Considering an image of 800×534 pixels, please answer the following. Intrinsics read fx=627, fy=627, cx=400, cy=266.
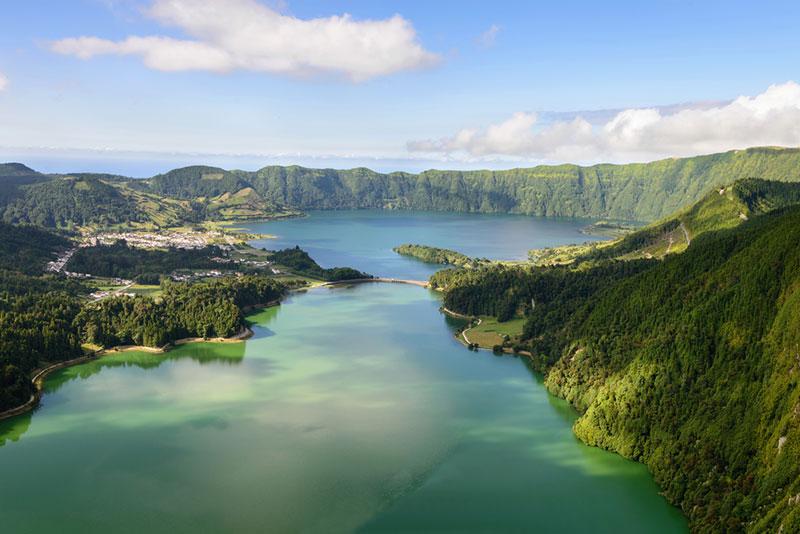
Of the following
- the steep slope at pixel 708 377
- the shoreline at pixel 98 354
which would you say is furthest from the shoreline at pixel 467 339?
the shoreline at pixel 98 354

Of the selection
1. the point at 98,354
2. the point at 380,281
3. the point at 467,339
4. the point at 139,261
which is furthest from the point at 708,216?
the point at 139,261

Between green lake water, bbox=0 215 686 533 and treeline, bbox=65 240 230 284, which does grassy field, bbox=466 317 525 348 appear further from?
treeline, bbox=65 240 230 284

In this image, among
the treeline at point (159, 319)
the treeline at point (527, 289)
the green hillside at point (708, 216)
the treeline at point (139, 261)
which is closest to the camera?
the treeline at point (159, 319)

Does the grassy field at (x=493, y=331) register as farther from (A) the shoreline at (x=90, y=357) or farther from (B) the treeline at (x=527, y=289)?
(A) the shoreline at (x=90, y=357)

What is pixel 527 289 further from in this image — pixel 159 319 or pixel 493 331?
pixel 159 319

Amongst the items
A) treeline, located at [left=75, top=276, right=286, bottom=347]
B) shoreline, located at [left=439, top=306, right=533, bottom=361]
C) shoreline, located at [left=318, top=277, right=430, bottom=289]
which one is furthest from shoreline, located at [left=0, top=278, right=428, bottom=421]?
shoreline, located at [left=439, top=306, right=533, bottom=361]

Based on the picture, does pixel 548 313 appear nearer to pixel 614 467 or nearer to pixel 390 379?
pixel 390 379

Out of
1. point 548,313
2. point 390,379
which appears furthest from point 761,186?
point 390,379
